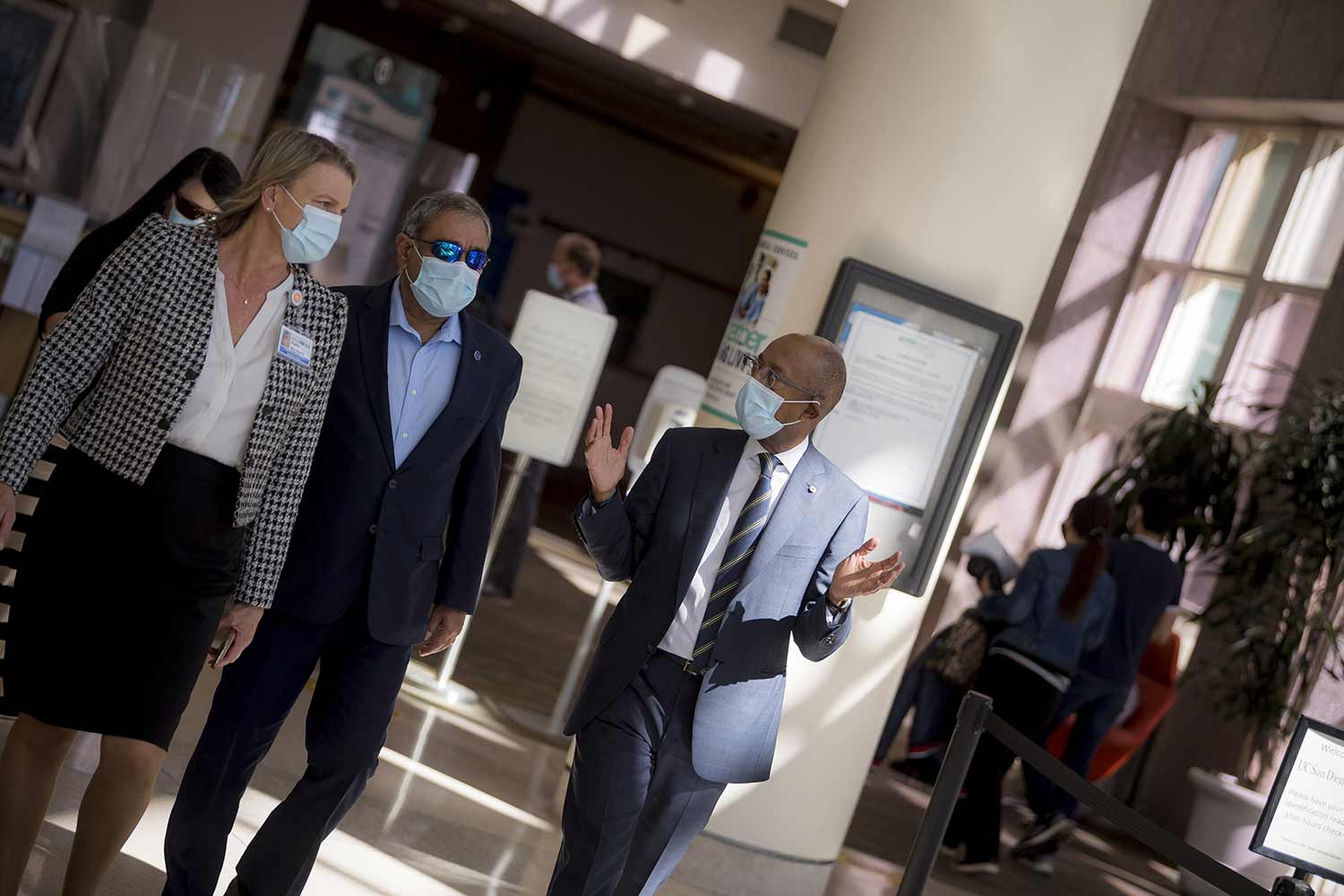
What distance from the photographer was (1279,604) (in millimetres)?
7621

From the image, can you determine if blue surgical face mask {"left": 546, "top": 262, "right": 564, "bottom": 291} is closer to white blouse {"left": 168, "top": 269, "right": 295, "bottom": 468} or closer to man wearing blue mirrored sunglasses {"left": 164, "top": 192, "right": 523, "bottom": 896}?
man wearing blue mirrored sunglasses {"left": 164, "top": 192, "right": 523, "bottom": 896}

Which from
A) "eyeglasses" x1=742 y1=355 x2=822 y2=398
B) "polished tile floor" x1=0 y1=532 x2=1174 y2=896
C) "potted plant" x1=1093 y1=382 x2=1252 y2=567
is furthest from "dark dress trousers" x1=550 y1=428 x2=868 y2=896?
"potted plant" x1=1093 y1=382 x2=1252 y2=567

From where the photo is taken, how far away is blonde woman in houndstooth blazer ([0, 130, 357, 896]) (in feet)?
8.96

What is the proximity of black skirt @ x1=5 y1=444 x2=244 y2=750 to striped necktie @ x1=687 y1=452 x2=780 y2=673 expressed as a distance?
1095 mm

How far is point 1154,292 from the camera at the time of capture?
9469mm

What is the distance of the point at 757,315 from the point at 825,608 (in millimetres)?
2080

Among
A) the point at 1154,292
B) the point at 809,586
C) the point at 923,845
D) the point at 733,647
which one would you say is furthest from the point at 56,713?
the point at 1154,292

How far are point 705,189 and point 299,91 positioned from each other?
763 centimetres

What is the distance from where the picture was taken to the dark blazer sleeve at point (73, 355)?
2.63 meters

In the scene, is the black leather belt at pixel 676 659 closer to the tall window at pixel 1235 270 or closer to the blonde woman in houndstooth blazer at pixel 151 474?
the blonde woman in houndstooth blazer at pixel 151 474

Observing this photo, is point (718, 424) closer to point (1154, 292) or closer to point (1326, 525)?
point (1326, 525)

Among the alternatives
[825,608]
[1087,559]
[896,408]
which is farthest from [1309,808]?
[1087,559]

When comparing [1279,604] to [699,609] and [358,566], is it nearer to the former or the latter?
[699,609]

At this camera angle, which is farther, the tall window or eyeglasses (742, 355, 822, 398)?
the tall window
